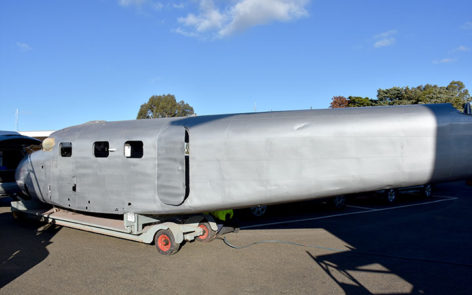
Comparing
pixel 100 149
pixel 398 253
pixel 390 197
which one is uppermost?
pixel 100 149

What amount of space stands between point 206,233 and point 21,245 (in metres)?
5.10

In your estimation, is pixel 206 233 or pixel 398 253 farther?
pixel 206 233

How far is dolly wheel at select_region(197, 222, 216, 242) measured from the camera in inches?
321

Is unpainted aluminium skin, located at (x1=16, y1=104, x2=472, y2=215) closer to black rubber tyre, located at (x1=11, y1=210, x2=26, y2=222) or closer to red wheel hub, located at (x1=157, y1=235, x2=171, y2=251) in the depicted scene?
red wheel hub, located at (x1=157, y1=235, x2=171, y2=251)

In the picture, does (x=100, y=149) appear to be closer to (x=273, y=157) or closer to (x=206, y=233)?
(x=206, y=233)

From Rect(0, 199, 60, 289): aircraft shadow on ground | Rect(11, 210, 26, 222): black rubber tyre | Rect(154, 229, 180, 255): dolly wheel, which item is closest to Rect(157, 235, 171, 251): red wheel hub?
Rect(154, 229, 180, 255): dolly wheel

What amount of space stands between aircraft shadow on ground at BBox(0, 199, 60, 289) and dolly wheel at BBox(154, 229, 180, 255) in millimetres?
2724

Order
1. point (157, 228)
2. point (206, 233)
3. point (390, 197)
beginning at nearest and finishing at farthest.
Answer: point (157, 228)
point (206, 233)
point (390, 197)

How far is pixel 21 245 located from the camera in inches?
319

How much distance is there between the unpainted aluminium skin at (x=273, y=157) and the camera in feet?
16.6

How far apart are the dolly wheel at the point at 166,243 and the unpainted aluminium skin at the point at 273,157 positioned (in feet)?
2.75

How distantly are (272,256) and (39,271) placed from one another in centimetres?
515

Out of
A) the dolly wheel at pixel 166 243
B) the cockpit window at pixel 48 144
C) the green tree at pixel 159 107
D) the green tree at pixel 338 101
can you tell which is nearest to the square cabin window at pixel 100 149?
the cockpit window at pixel 48 144

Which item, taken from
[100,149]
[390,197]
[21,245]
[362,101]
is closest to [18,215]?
[21,245]
